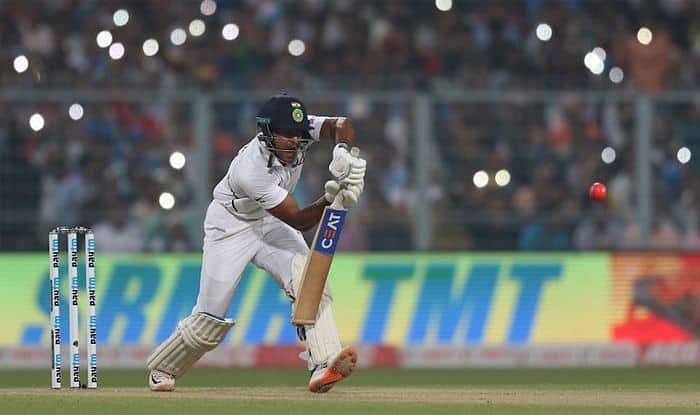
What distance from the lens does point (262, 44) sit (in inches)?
678

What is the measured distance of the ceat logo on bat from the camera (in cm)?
945

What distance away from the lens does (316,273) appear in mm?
9461

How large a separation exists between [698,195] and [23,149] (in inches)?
241

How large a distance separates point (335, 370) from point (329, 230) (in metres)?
0.81

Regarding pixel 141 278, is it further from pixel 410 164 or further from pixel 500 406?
pixel 500 406

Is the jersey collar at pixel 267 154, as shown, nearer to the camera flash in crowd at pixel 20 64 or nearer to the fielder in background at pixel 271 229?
the fielder in background at pixel 271 229

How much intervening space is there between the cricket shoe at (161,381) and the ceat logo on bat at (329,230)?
125cm

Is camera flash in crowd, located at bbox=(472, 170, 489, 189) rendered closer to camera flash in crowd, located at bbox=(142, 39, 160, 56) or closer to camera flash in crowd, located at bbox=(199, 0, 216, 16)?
camera flash in crowd, located at bbox=(142, 39, 160, 56)

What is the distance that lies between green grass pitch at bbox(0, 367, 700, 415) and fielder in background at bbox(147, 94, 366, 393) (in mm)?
252

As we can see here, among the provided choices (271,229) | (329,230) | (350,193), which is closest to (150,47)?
(271,229)

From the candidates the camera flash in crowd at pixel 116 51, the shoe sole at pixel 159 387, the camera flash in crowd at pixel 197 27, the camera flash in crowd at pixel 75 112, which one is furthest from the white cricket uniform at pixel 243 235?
the camera flash in crowd at pixel 197 27

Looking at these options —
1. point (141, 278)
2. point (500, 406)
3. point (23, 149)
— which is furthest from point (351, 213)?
point (500, 406)

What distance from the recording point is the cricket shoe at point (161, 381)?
9.85 meters

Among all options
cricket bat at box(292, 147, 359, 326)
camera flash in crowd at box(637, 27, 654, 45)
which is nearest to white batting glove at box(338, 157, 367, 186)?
cricket bat at box(292, 147, 359, 326)
